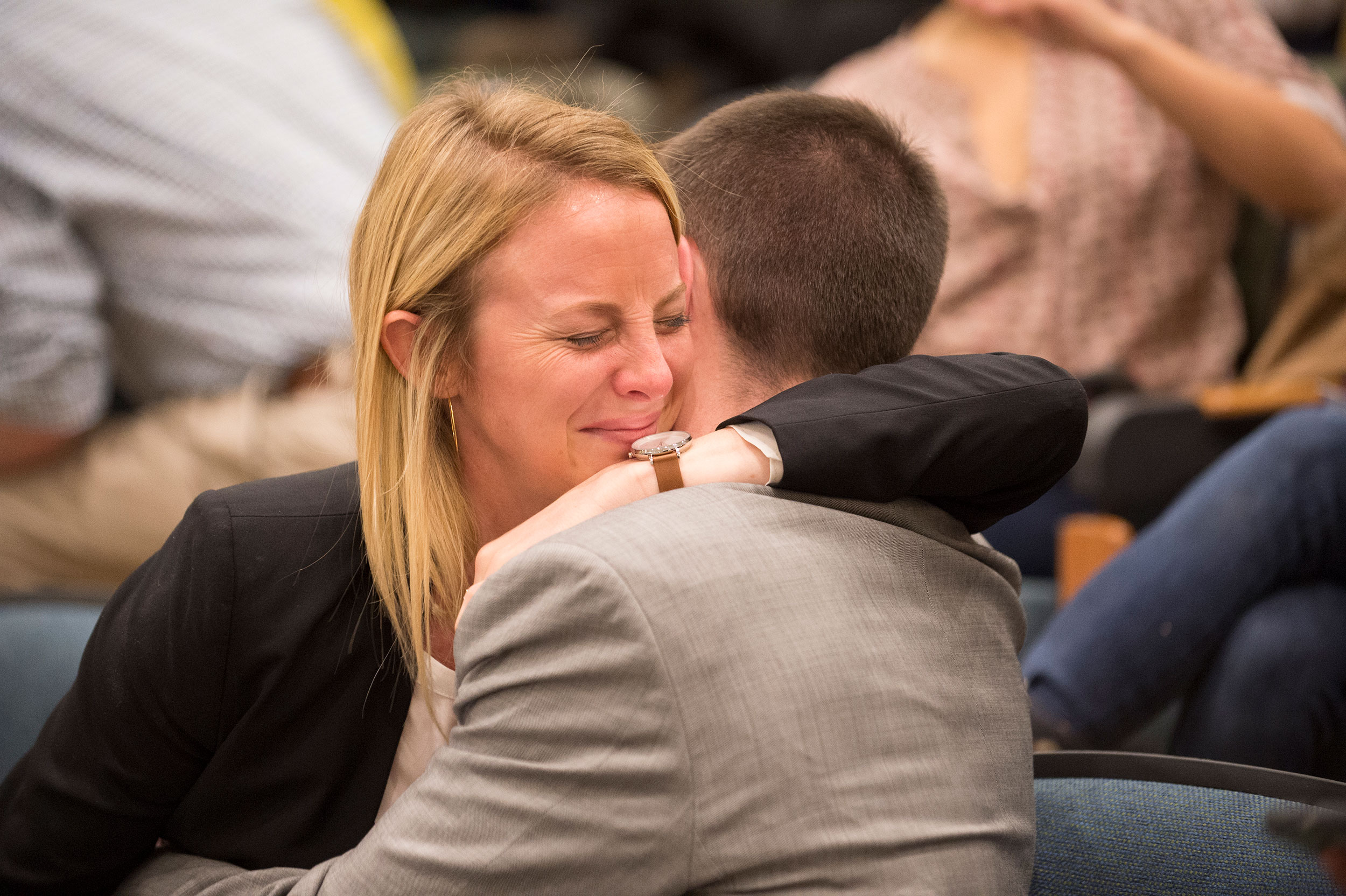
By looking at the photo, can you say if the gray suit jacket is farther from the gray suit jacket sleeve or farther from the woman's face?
the woman's face

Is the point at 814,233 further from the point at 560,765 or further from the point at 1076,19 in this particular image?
the point at 1076,19

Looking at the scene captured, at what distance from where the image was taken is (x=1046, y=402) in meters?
0.90

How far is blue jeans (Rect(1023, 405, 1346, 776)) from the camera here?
1402 millimetres

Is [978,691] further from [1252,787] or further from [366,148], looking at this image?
[366,148]

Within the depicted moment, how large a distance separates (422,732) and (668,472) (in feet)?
1.08

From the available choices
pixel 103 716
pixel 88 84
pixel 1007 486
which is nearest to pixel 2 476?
pixel 88 84

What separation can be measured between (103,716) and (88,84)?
4.35 ft

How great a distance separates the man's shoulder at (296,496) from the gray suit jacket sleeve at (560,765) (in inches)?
13.0

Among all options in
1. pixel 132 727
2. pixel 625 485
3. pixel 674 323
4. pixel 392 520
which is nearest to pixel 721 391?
pixel 674 323

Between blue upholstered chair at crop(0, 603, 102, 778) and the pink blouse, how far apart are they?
1.48m

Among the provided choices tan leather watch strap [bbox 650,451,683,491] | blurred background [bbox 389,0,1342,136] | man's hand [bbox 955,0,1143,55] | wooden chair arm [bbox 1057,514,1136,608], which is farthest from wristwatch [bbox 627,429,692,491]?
blurred background [bbox 389,0,1342,136]

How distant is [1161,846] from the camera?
90cm

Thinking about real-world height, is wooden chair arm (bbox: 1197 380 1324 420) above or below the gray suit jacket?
below

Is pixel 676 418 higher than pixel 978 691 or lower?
higher
